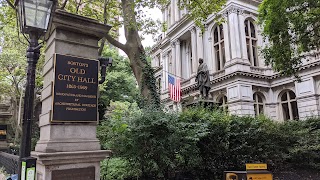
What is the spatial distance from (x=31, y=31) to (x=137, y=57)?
8522mm

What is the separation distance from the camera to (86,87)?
5441 mm

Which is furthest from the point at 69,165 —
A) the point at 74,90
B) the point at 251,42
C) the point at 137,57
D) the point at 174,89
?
the point at 251,42

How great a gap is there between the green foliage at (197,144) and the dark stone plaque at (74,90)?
1687 millimetres

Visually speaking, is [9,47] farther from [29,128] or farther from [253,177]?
[253,177]

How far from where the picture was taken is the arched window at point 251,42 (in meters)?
25.9

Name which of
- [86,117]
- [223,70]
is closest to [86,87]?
[86,117]

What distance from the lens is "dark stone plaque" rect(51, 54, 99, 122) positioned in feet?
16.8

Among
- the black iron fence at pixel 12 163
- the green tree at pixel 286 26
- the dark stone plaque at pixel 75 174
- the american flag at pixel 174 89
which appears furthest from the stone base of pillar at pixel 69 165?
the american flag at pixel 174 89

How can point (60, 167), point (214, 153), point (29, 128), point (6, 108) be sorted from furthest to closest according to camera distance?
1. point (6, 108)
2. point (214, 153)
3. point (60, 167)
4. point (29, 128)

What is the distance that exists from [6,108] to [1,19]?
374 inches

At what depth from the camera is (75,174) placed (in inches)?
201

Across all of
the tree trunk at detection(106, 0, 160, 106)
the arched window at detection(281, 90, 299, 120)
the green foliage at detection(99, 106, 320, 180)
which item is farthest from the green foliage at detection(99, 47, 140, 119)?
the green foliage at detection(99, 106, 320, 180)

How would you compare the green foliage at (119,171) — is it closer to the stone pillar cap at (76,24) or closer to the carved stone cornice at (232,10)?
the stone pillar cap at (76,24)

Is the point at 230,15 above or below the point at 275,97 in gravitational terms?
above
